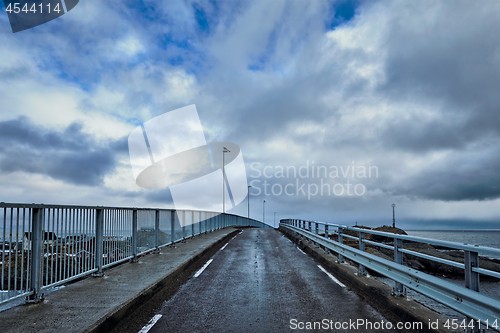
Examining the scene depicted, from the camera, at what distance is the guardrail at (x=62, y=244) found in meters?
5.39

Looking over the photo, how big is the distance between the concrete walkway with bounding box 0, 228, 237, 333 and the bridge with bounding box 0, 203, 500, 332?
2 centimetres

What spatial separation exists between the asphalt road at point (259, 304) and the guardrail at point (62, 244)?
2.15 m

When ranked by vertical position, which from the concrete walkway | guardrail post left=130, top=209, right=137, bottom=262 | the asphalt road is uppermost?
guardrail post left=130, top=209, right=137, bottom=262

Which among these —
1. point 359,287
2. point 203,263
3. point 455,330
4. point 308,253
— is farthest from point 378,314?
point 308,253

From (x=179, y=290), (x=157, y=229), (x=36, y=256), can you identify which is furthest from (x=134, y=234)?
(x=36, y=256)

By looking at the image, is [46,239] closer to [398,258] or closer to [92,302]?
[92,302]

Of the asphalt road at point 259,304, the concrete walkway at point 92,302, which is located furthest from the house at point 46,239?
the asphalt road at point 259,304

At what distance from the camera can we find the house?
18.6ft

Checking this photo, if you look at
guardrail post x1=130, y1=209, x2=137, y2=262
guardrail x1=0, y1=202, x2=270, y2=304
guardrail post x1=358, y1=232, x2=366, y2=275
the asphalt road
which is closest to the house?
guardrail x1=0, y1=202, x2=270, y2=304

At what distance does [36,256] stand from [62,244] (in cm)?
79

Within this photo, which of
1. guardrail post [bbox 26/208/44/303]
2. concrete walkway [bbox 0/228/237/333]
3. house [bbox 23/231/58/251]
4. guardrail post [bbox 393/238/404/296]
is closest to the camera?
concrete walkway [bbox 0/228/237/333]

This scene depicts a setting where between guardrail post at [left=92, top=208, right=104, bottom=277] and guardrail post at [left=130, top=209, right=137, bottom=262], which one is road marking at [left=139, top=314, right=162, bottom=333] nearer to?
guardrail post at [left=92, top=208, right=104, bottom=277]

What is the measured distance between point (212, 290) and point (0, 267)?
4002 millimetres

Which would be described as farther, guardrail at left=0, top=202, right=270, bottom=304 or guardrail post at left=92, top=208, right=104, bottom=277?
guardrail post at left=92, top=208, right=104, bottom=277
